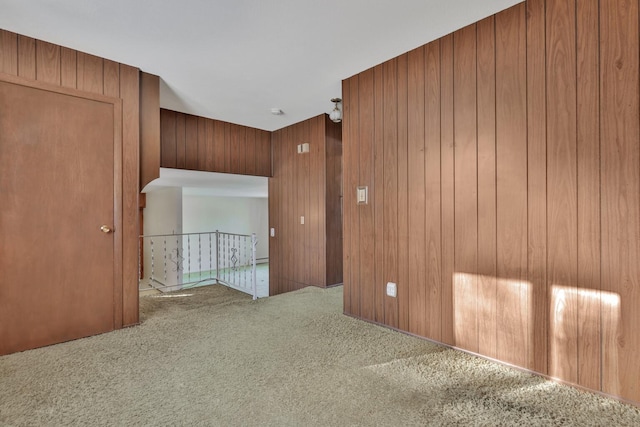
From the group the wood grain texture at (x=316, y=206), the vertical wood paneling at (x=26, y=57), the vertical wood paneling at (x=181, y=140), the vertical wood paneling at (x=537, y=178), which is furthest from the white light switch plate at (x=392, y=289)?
the vertical wood paneling at (x=26, y=57)

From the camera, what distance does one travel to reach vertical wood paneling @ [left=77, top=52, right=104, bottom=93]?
250 centimetres

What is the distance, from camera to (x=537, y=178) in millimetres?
1891

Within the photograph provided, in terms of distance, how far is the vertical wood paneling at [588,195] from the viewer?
5.55 feet

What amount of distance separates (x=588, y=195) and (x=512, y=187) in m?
0.38

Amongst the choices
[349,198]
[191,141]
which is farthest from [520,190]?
[191,141]

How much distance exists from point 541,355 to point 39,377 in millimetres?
3072

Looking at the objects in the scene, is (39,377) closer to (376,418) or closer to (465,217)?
(376,418)

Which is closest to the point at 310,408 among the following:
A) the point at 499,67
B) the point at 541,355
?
the point at 541,355

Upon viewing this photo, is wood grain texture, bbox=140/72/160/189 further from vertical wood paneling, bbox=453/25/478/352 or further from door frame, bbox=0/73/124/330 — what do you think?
vertical wood paneling, bbox=453/25/478/352

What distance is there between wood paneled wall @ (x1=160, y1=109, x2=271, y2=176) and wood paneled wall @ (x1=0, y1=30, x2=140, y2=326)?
1.19m

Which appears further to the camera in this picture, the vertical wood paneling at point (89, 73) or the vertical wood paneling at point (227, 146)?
the vertical wood paneling at point (227, 146)

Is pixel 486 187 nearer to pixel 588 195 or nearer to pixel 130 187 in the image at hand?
pixel 588 195

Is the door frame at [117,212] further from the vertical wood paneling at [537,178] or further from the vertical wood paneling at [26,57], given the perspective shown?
the vertical wood paneling at [537,178]

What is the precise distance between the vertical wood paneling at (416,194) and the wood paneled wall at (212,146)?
2.83m
